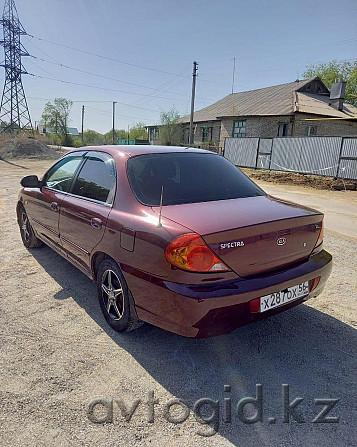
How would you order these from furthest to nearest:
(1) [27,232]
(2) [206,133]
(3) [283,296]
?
(2) [206,133] → (1) [27,232] → (3) [283,296]

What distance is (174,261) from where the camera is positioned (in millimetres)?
2115

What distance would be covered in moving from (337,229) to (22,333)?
620 centimetres

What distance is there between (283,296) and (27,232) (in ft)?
13.0

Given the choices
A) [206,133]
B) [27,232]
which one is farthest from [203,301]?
[206,133]

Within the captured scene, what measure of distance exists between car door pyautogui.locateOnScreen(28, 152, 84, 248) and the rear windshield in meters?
1.06

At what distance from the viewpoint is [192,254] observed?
2.09 meters

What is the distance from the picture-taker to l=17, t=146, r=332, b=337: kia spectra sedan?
212cm

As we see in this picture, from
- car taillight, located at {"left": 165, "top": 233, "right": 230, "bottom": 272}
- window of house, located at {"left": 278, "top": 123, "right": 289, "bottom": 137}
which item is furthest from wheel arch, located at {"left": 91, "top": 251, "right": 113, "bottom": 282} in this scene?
window of house, located at {"left": 278, "top": 123, "right": 289, "bottom": 137}

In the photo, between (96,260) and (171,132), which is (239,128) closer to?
(171,132)

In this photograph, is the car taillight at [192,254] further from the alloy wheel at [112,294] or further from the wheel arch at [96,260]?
the wheel arch at [96,260]

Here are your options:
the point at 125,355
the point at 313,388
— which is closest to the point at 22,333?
the point at 125,355

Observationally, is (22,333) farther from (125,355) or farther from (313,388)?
(313,388)

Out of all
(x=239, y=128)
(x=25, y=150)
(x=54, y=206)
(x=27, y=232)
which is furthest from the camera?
(x=239, y=128)

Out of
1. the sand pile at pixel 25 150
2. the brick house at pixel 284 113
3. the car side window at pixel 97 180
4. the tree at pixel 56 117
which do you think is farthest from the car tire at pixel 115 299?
the tree at pixel 56 117
